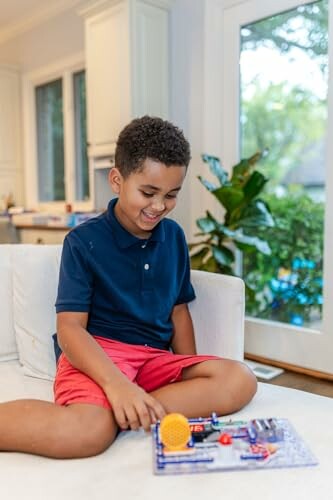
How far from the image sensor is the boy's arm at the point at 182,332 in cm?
127

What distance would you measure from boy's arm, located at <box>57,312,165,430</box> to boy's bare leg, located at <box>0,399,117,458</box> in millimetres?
40

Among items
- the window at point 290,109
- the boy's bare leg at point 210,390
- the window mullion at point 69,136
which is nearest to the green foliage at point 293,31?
the window at point 290,109

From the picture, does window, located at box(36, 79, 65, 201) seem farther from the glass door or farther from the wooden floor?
the wooden floor

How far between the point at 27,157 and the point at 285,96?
2.30 meters

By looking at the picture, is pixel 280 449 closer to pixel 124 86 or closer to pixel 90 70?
pixel 124 86

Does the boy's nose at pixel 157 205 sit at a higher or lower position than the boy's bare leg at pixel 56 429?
higher

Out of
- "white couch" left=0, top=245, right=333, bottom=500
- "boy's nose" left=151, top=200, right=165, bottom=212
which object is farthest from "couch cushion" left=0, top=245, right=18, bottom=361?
"boy's nose" left=151, top=200, right=165, bottom=212

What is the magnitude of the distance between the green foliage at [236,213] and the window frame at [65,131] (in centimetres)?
148

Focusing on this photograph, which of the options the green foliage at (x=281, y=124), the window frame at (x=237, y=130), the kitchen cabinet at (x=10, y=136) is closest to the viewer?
the window frame at (x=237, y=130)

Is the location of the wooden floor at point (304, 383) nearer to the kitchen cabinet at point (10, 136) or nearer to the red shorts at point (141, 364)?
the red shorts at point (141, 364)

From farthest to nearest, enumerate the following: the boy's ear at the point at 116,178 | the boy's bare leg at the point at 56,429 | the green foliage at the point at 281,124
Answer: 1. the green foliage at the point at 281,124
2. the boy's ear at the point at 116,178
3. the boy's bare leg at the point at 56,429

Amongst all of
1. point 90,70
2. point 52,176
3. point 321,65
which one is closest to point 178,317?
point 321,65

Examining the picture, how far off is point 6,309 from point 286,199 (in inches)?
89.8

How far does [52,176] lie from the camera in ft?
13.4
